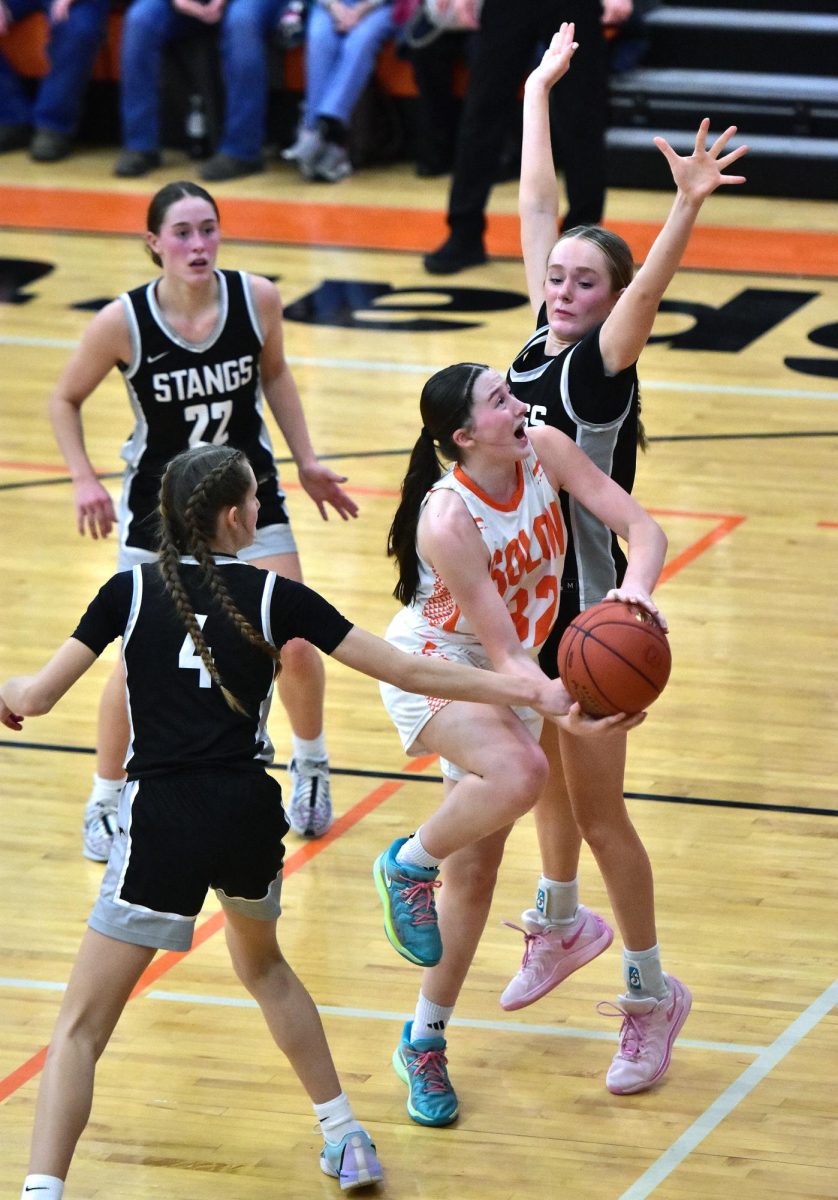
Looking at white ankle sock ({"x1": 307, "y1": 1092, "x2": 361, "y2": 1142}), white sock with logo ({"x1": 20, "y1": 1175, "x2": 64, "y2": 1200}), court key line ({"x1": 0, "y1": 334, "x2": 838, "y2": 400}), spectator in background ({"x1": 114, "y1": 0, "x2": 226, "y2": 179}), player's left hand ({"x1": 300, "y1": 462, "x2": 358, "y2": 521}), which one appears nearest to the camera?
white sock with logo ({"x1": 20, "y1": 1175, "x2": 64, "y2": 1200})

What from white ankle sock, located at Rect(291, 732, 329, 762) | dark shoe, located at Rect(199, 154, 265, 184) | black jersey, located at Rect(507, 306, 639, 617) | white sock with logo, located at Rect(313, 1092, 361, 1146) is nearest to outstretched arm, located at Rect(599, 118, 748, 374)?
black jersey, located at Rect(507, 306, 639, 617)

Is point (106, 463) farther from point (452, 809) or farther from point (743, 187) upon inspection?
point (743, 187)

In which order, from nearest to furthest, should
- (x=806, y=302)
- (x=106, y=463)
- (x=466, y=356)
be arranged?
(x=106, y=463) < (x=466, y=356) < (x=806, y=302)

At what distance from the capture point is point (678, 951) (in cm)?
466

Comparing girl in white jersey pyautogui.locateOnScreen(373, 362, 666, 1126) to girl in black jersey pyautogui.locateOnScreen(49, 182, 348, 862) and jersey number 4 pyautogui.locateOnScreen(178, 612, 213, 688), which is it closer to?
jersey number 4 pyautogui.locateOnScreen(178, 612, 213, 688)

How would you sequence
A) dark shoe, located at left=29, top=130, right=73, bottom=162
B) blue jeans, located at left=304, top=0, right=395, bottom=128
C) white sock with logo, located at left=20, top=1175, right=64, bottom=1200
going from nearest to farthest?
white sock with logo, located at left=20, top=1175, right=64, bottom=1200
blue jeans, located at left=304, top=0, right=395, bottom=128
dark shoe, located at left=29, top=130, right=73, bottom=162

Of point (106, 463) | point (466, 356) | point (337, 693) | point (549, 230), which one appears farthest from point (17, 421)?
point (549, 230)

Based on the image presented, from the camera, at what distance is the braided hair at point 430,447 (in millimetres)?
3775

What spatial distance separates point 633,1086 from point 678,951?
1.96 feet

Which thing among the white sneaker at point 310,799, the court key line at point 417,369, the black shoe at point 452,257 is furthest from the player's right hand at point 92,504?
the black shoe at point 452,257

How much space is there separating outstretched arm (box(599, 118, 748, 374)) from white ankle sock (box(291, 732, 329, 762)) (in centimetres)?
186

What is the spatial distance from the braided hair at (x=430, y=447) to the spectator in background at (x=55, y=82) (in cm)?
1041

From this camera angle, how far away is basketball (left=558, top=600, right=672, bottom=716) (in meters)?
3.55

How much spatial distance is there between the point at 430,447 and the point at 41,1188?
4.93 ft
